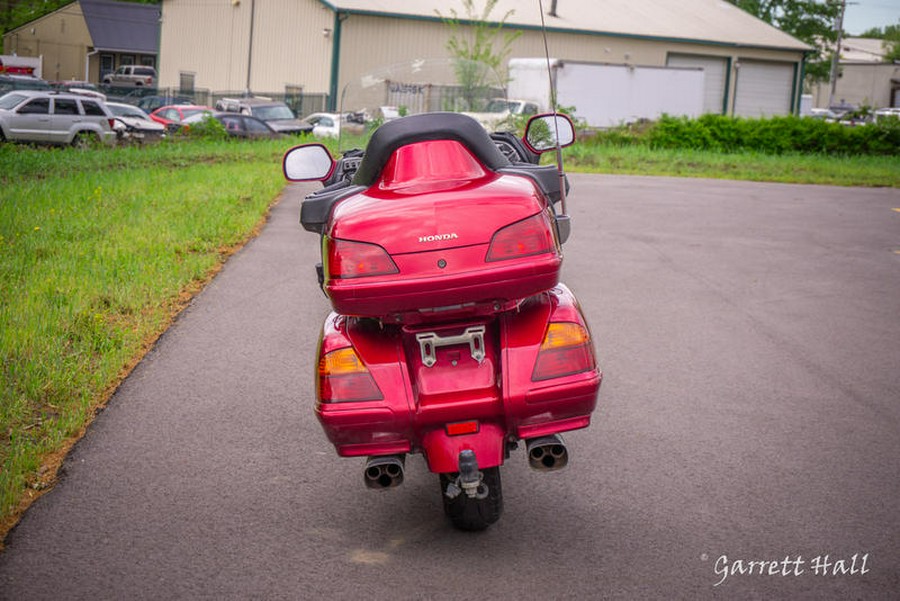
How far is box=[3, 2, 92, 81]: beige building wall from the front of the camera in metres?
74.2

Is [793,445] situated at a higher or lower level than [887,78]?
lower

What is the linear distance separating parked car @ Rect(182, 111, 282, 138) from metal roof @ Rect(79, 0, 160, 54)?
43.5 m

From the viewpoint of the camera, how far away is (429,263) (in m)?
3.89

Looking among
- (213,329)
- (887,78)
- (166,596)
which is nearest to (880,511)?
(166,596)

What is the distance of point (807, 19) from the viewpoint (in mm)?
82812

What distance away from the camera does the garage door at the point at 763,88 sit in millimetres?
51188

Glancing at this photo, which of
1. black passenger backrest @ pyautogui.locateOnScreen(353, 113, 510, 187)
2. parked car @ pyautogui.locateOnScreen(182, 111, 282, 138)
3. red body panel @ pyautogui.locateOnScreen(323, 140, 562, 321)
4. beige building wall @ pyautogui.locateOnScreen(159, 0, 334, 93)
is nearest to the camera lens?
red body panel @ pyautogui.locateOnScreen(323, 140, 562, 321)

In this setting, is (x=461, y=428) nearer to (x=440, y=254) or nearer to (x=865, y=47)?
(x=440, y=254)

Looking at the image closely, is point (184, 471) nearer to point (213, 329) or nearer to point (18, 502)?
point (18, 502)

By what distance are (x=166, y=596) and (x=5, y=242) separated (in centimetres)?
809

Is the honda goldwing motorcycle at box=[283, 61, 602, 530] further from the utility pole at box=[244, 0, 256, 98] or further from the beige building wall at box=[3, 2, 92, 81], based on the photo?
the beige building wall at box=[3, 2, 92, 81]

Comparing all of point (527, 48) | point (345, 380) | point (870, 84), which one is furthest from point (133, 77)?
point (870, 84)

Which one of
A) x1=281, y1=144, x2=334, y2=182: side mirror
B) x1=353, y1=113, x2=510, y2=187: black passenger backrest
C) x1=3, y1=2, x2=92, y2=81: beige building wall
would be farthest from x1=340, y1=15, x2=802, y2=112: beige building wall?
x1=3, y1=2, x2=92, y2=81: beige building wall

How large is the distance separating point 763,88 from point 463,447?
5134 cm
